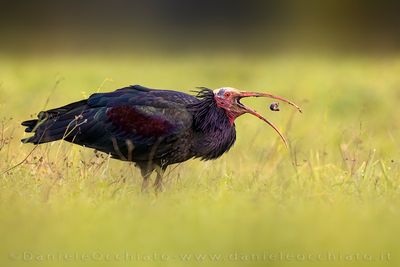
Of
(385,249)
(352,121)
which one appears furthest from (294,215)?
(352,121)

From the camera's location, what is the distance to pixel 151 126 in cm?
823

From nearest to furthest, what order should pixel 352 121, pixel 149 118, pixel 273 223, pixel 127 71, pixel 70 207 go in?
pixel 273 223, pixel 70 207, pixel 149 118, pixel 352 121, pixel 127 71

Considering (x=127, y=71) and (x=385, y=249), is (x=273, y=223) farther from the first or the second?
(x=127, y=71)

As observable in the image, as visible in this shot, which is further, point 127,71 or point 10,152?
point 127,71

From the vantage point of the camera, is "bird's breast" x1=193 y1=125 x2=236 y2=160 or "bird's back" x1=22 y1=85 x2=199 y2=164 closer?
"bird's back" x1=22 y1=85 x2=199 y2=164

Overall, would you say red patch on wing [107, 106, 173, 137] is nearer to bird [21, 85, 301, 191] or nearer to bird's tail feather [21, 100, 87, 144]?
bird [21, 85, 301, 191]

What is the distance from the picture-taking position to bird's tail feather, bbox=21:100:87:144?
8.42 metres

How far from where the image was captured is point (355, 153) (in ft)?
28.9

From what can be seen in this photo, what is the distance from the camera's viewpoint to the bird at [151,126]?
824 cm

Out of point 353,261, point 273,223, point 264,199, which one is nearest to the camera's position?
point 353,261

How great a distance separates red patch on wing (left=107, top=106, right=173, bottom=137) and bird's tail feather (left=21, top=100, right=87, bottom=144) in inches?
12.2

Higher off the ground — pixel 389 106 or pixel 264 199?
pixel 389 106

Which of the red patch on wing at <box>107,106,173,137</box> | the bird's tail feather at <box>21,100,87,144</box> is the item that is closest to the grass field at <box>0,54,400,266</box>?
the bird's tail feather at <box>21,100,87,144</box>

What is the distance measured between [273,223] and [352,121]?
870cm
